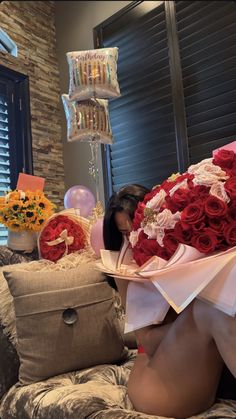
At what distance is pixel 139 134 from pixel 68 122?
2.18ft

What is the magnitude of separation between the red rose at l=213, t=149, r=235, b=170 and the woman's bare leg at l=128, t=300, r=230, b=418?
36 cm

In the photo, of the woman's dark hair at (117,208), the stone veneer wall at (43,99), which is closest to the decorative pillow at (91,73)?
the stone veneer wall at (43,99)

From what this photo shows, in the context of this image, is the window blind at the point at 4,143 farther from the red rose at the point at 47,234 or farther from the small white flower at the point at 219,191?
the small white flower at the point at 219,191

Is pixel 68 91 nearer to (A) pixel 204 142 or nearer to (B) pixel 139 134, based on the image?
(B) pixel 139 134

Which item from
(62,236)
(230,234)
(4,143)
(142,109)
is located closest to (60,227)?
(62,236)

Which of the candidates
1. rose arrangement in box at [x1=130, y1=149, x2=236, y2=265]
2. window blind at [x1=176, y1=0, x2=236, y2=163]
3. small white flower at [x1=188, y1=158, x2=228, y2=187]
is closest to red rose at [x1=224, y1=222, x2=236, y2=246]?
rose arrangement in box at [x1=130, y1=149, x2=236, y2=265]

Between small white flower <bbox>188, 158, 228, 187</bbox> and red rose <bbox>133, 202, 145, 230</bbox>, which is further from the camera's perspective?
red rose <bbox>133, 202, 145, 230</bbox>

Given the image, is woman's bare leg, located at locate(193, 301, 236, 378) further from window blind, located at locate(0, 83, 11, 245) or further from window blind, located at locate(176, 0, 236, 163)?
window blind, located at locate(176, 0, 236, 163)

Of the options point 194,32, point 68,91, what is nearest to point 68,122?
point 68,91

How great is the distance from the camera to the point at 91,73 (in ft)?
6.27

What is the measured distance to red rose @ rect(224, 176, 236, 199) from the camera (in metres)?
0.90

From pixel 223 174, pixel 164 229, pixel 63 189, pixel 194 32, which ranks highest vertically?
pixel 194 32

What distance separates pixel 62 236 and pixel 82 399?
72 centimetres

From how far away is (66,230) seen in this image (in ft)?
5.40
